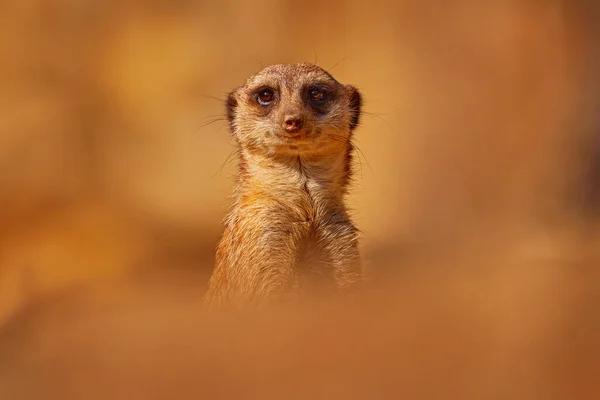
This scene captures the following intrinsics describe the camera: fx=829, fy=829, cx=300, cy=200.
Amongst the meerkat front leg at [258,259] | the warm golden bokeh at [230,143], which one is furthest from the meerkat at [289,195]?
the warm golden bokeh at [230,143]

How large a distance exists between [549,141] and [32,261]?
344cm

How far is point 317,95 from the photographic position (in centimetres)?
328

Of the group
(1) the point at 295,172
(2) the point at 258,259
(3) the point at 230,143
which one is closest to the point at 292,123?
(1) the point at 295,172

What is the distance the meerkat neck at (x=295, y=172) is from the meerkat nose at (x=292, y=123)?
16cm

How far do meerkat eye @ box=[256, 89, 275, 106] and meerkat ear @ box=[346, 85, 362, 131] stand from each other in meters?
0.36

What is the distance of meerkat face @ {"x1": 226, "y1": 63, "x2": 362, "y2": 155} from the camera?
3.06 m

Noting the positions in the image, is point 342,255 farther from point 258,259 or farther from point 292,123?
point 292,123

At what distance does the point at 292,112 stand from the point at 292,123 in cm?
9

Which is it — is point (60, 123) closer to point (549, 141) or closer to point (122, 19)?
point (122, 19)

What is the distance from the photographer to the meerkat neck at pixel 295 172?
3094 mm

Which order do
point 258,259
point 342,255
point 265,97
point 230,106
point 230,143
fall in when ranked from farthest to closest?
point 230,143, point 230,106, point 265,97, point 342,255, point 258,259

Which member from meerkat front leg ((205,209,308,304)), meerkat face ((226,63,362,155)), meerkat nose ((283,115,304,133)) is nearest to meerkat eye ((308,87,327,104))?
meerkat face ((226,63,362,155))

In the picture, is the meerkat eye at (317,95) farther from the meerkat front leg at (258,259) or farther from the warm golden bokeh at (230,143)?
the warm golden bokeh at (230,143)

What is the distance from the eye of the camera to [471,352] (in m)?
1.88
